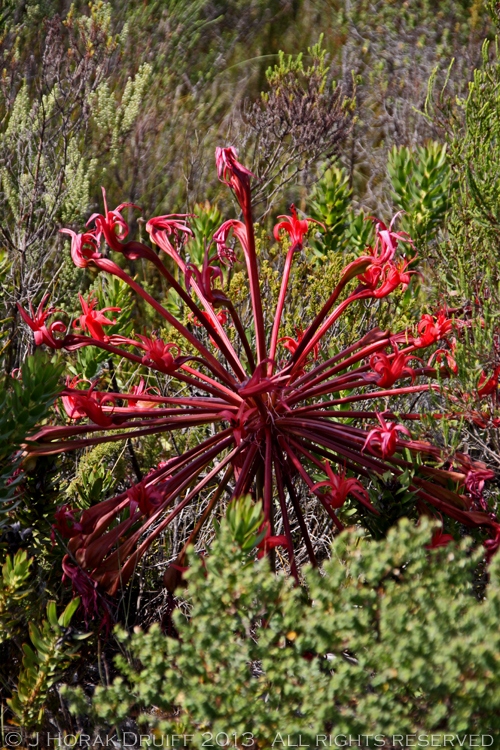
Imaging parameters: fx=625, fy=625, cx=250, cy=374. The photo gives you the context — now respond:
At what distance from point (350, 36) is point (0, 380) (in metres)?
6.79

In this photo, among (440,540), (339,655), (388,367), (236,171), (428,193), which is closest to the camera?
(339,655)

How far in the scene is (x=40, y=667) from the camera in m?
1.47

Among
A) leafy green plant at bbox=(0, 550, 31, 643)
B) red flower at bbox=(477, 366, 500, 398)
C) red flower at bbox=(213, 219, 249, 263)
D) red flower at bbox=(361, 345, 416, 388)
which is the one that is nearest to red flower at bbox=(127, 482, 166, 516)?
leafy green plant at bbox=(0, 550, 31, 643)

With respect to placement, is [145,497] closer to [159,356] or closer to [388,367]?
[159,356]

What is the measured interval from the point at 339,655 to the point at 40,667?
74 centimetres

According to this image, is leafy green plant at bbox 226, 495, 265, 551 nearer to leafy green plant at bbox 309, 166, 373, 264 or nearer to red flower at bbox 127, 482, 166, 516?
red flower at bbox 127, 482, 166, 516

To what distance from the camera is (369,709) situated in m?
1.07

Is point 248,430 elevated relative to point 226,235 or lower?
lower

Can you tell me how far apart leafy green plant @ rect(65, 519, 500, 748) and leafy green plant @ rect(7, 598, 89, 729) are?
0.25 meters

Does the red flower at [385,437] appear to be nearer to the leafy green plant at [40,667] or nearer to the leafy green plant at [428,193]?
the leafy green plant at [40,667]

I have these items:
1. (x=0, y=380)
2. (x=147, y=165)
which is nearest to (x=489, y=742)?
(x=0, y=380)

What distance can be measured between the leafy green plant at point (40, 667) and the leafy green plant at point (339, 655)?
0.82 feet

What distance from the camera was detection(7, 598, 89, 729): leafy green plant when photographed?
4.71 ft

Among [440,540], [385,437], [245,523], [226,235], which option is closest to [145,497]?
[245,523]
